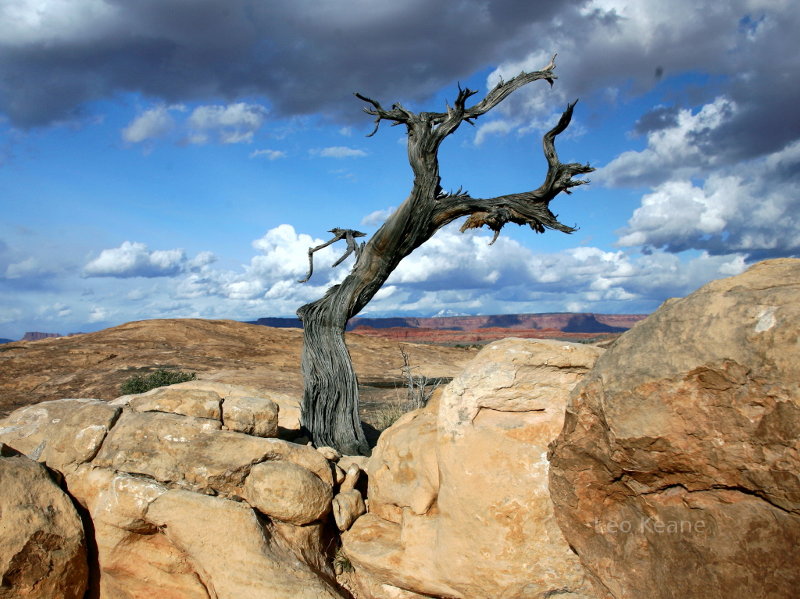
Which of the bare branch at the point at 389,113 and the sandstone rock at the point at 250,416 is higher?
the bare branch at the point at 389,113

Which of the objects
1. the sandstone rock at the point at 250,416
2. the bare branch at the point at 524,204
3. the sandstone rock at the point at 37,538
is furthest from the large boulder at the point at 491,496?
the bare branch at the point at 524,204

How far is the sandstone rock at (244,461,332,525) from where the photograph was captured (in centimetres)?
502

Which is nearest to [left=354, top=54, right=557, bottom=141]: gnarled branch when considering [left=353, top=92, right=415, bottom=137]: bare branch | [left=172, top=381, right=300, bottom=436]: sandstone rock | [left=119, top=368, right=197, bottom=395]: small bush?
[left=353, top=92, right=415, bottom=137]: bare branch

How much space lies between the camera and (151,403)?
6.13 meters

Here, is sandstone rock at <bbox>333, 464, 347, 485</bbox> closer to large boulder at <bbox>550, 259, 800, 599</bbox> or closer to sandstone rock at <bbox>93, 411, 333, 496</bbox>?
sandstone rock at <bbox>93, 411, 333, 496</bbox>

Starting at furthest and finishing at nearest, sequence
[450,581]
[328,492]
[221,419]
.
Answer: [221,419], [328,492], [450,581]

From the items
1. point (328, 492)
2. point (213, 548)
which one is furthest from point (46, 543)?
point (328, 492)

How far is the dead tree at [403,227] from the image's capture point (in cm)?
777

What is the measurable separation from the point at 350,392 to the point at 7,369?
12.9 m

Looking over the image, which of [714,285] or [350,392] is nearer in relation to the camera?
[714,285]

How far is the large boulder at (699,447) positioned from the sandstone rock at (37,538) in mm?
3699

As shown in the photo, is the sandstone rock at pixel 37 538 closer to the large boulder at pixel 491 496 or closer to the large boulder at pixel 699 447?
the large boulder at pixel 491 496

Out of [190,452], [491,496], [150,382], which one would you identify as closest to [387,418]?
[190,452]

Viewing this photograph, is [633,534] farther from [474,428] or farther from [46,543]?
[46,543]
